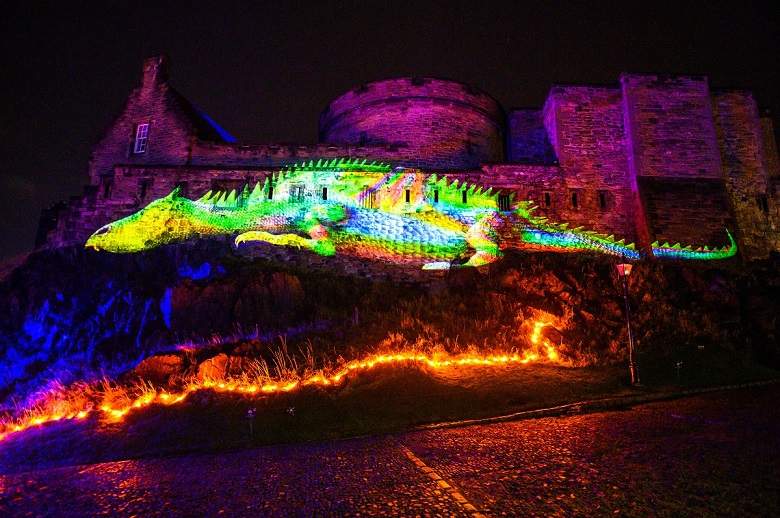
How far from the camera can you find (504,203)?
20.8 meters

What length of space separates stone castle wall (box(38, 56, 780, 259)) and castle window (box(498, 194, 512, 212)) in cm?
41

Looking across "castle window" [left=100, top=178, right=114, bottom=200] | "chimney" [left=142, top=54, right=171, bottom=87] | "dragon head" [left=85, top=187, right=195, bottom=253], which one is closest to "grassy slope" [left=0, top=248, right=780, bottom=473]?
"dragon head" [left=85, top=187, right=195, bottom=253]

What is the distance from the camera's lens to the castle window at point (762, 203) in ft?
68.7

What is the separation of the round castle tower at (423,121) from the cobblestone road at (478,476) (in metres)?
16.1

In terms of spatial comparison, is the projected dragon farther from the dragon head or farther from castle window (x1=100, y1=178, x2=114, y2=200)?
castle window (x1=100, y1=178, x2=114, y2=200)

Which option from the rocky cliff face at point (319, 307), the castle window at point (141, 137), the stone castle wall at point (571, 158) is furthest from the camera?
the castle window at point (141, 137)

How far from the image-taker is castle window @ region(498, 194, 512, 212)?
2069cm

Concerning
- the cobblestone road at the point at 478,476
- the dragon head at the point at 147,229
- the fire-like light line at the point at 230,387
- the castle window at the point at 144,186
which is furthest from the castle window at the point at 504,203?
the castle window at the point at 144,186

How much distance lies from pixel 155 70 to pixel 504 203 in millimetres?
17223

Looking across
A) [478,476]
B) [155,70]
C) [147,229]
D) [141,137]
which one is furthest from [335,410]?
[155,70]

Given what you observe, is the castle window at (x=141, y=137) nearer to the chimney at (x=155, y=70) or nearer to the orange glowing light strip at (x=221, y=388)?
the chimney at (x=155, y=70)

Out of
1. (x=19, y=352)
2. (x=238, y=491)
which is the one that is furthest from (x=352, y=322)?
(x=19, y=352)

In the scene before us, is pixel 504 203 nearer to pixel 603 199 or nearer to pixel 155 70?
pixel 603 199

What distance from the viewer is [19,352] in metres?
17.4
